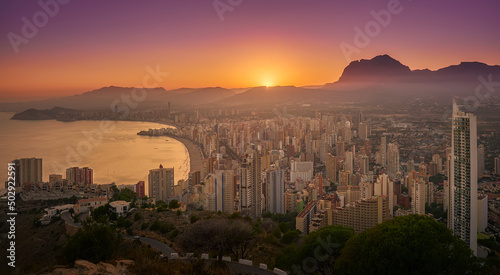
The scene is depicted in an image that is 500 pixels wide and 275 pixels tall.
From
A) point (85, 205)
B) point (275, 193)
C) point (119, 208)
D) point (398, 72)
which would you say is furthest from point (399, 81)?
point (85, 205)

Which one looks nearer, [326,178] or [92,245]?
[92,245]

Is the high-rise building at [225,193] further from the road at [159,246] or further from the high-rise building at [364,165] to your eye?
the high-rise building at [364,165]

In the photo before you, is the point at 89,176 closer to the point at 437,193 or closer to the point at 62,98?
the point at 62,98

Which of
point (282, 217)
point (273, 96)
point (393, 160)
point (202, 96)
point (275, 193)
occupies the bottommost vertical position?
point (282, 217)

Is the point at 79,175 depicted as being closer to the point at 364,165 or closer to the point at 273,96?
the point at 364,165

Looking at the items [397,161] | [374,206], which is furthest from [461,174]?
[397,161]
